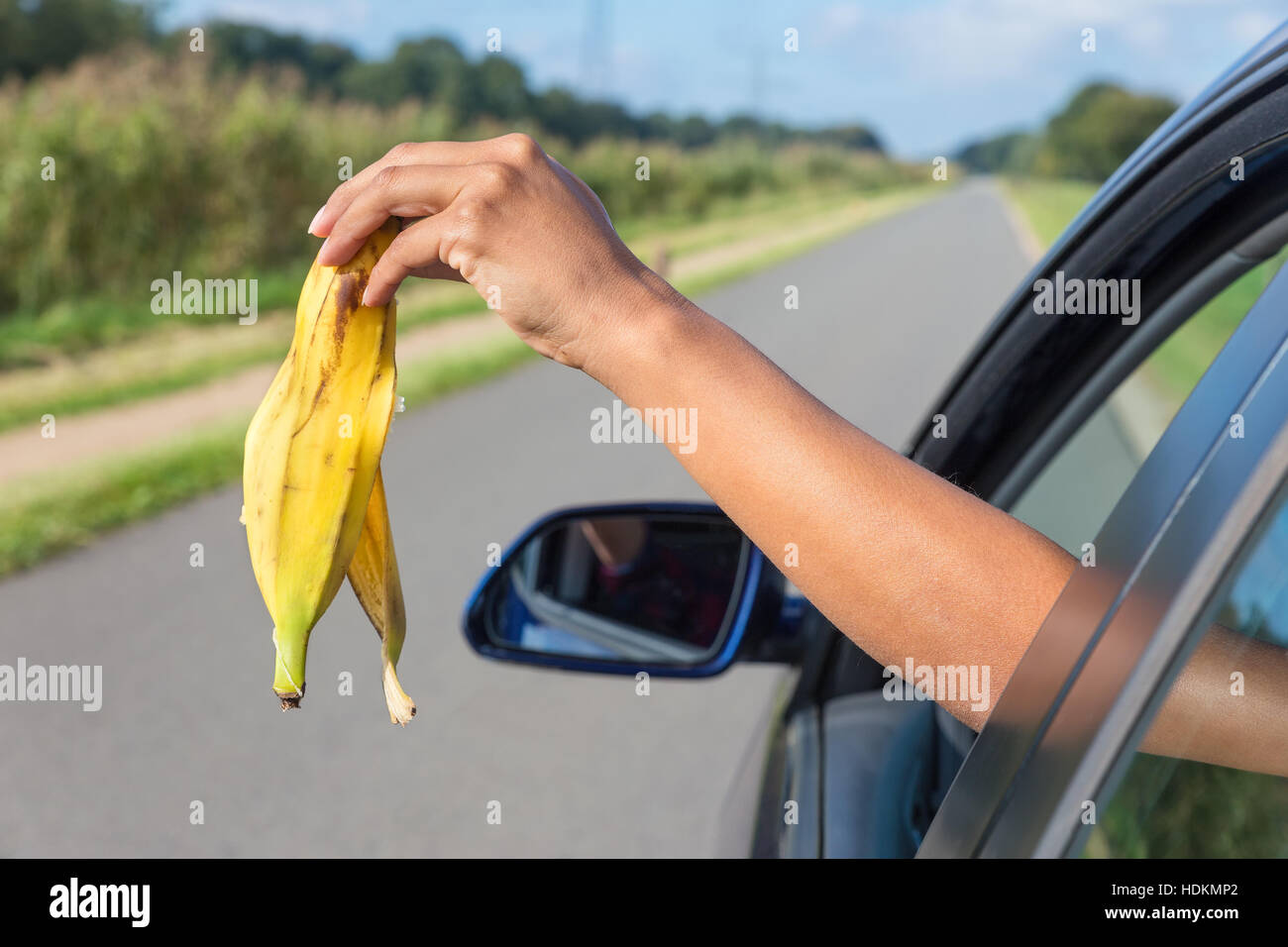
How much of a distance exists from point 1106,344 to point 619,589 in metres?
0.90

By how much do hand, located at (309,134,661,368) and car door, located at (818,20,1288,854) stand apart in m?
0.43

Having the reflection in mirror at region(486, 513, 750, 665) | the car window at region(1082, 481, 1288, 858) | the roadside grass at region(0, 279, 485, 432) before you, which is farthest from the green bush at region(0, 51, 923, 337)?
the car window at region(1082, 481, 1288, 858)

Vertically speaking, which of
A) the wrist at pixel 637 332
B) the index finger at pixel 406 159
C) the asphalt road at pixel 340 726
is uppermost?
the index finger at pixel 406 159

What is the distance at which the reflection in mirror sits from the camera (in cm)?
192

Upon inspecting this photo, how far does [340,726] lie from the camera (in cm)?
397

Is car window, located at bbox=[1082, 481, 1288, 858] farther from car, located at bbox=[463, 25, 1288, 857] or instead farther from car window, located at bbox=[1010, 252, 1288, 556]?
→ car window, located at bbox=[1010, 252, 1288, 556]

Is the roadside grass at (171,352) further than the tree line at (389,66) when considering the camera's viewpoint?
No

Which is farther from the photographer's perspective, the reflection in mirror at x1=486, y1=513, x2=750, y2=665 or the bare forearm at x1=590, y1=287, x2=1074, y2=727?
the reflection in mirror at x1=486, y1=513, x2=750, y2=665

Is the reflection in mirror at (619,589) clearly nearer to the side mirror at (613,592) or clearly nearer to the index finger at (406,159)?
the side mirror at (613,592)

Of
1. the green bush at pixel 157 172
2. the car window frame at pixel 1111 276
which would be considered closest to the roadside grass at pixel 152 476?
the green bush at pixel 157 172

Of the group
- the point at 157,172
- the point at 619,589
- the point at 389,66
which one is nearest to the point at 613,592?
the point at 619,589

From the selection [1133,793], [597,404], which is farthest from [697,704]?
[597,404]

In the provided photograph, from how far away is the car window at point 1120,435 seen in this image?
60.4 inches

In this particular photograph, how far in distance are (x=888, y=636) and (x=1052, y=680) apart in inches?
4.8
